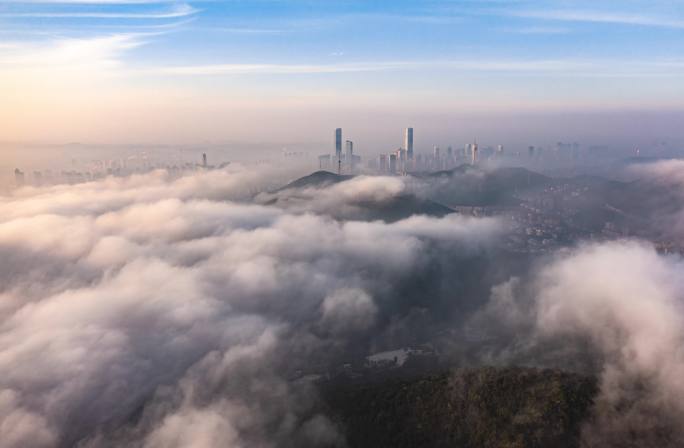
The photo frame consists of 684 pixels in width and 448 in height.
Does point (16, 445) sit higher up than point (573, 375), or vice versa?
point (573, 375)

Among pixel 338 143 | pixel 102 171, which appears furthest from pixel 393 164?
pixel 102 171

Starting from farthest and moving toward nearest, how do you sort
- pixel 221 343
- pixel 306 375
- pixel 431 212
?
pixel 431 212 → pixel 221 343 → pixel 306 375

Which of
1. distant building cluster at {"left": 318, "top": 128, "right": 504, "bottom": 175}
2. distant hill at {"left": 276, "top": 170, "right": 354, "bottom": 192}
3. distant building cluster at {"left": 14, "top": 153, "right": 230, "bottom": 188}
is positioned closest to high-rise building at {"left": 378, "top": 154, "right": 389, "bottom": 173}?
distant building cluster at {"left": 318, "top": 128, "right": 504, "bottom": 175}

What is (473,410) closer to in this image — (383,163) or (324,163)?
(383,163)

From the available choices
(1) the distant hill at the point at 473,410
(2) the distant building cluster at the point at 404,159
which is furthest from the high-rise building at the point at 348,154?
(1) the distant hill at the point at 473,410

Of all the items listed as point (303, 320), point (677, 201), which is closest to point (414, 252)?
point (303, 320)

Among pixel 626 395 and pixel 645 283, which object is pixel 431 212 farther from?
pixel 626 395

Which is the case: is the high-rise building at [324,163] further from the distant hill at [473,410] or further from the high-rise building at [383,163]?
the distant hill at [473,410]

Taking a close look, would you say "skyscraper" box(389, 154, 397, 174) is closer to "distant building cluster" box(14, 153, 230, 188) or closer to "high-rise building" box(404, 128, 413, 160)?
"high-rise building" box(404, 128, 413, 160)
